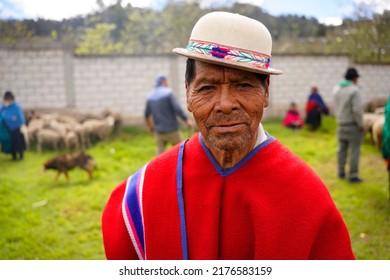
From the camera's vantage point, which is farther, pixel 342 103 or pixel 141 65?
pixel 141 65

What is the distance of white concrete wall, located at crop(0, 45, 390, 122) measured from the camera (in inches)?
370

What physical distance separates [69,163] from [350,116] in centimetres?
406

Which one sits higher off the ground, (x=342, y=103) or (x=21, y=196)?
(x=342, y=103)

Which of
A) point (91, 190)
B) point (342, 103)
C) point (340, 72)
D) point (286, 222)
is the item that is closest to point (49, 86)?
point (91, 190)

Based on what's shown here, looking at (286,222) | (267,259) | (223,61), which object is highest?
(223,61)

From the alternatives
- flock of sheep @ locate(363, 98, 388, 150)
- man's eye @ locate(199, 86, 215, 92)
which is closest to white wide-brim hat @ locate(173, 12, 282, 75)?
man's eye @ locate(199, 86, 215, 92)

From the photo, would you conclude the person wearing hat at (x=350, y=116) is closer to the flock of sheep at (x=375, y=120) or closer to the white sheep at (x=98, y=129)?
the flock of sheep at (x=375, y=120)

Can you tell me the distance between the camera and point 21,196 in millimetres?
5262

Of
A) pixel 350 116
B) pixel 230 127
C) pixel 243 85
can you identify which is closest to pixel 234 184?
pixel 230 127

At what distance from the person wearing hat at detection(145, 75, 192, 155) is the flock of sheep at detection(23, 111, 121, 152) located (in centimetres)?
265

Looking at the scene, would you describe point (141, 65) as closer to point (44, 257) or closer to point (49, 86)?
point (49, 86)

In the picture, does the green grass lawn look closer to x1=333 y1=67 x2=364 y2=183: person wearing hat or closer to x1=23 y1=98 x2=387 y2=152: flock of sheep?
x1=23 y1=98 x2=387 y2=152: flock of sheep
